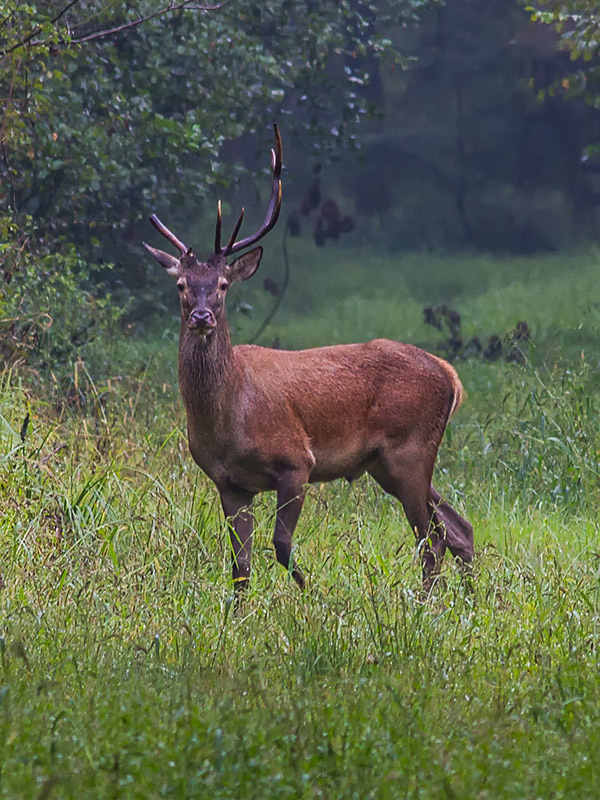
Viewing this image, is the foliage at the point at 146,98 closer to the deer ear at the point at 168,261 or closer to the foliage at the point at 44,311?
the foliage at the point at 44,311

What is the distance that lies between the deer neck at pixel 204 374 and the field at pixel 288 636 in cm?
45

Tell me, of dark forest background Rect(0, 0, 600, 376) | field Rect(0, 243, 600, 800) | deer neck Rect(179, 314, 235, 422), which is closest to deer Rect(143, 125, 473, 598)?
deer neck Rect(179, 314, 235, 422)

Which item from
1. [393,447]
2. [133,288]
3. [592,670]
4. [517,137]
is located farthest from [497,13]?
[592,670]

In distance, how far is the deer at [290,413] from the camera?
6004 mm

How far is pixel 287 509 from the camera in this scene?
19.9 feet

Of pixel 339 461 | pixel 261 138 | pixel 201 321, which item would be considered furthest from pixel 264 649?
pixel 261 138

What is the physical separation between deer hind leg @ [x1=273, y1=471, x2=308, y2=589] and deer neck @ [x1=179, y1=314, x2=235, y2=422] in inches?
19.3

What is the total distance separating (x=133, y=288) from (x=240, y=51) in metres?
3.42

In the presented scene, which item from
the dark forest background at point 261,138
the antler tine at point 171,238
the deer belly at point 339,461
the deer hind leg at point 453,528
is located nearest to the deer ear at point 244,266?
the antler tine at point 171,238

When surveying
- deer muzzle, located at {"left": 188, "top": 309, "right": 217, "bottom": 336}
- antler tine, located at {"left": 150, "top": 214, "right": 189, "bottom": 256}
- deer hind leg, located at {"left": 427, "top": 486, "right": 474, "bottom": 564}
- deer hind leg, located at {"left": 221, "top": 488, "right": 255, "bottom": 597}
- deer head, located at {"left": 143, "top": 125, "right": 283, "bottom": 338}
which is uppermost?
antler tine, located at {"left": 150, "top": 214, "right": 189, "bottom": 256}

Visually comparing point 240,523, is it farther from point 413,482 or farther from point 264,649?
point 264,649

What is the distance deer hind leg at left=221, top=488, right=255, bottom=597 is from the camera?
19.2 ft

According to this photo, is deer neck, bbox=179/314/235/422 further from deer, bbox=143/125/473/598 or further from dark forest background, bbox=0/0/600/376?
dark forest background, bbox=0/0/600/376

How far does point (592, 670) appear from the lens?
406 cm
